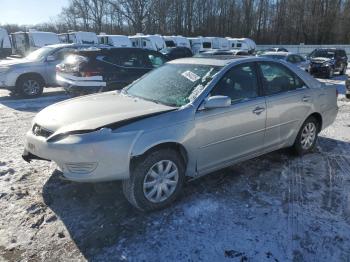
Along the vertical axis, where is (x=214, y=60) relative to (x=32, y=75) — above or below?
above

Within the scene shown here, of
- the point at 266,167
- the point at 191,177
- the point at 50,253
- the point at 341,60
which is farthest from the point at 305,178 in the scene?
the point at 341,60

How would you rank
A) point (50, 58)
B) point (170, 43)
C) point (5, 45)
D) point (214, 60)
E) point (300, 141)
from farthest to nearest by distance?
point (5, 45) → point (170, 43) → point (50, 58) → point (300, 141) → point (214, 60)

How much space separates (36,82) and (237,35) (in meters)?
50.2

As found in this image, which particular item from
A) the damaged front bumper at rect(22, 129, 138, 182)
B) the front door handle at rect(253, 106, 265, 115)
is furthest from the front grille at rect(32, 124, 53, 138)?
the front door handle at rect(253, 106, 265, 115)

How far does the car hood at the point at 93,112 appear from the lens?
3540 millimetres

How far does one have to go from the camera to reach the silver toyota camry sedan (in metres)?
3.39

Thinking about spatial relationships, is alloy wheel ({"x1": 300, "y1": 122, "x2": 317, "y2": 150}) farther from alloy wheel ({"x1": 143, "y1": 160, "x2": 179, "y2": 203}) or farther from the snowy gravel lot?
alloy wheel ({"x1": 143, "y1": 160, "x2": 179, "y2": 203})

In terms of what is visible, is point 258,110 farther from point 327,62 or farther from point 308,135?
point 327,62

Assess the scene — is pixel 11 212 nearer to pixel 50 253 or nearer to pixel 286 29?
pixel 50 253

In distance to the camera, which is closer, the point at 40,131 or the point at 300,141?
the point at 40,131

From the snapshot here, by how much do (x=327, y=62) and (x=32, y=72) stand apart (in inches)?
608

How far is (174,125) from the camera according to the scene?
3662 mm

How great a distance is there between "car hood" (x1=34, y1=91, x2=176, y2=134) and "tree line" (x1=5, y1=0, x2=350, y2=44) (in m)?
53.0

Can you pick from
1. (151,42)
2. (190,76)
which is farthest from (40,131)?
(151,42)
